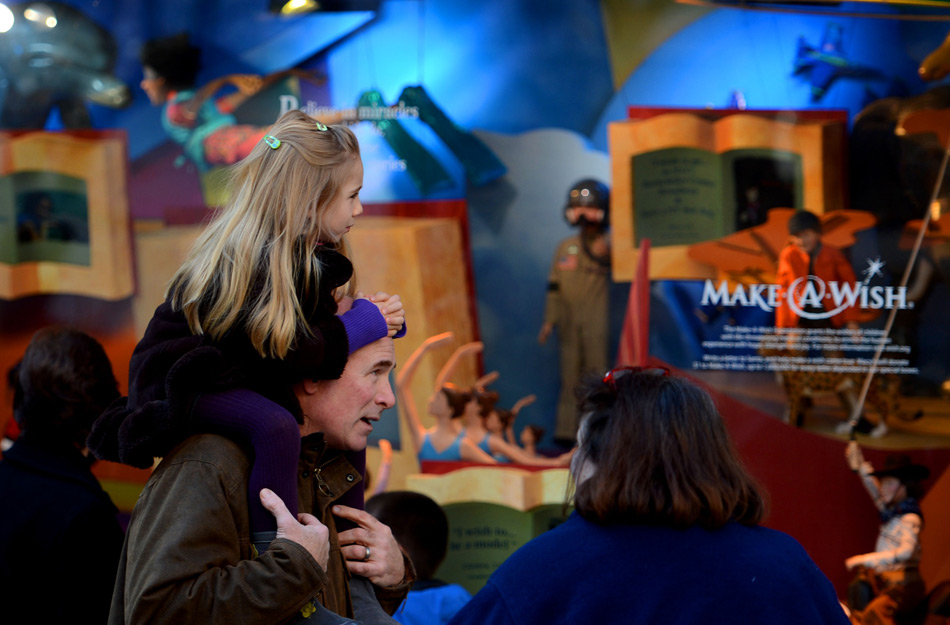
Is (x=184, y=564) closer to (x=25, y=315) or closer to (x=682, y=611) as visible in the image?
(x=682, y=611)

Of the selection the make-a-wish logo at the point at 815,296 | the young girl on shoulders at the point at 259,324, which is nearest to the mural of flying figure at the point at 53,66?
the make-a-wish logo at the point at 815,296

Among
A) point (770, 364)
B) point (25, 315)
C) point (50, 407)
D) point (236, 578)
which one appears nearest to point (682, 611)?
point (236, 578)

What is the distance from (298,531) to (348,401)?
0.31 meters

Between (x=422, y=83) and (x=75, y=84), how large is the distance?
1.66 meters

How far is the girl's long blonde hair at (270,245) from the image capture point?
1.63 m

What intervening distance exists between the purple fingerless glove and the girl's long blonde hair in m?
0.12

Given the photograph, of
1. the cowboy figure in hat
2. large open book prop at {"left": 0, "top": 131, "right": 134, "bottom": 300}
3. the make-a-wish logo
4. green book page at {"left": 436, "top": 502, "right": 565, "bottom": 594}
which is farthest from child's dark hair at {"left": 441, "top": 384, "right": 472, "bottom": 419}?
the cowboy figure in hat

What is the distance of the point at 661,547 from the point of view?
1.51 m

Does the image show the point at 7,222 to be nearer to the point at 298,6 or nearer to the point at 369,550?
the point at 298,6

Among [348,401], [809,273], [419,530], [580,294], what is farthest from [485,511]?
[348,401]

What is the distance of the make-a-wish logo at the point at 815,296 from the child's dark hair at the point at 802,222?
0.21 meters

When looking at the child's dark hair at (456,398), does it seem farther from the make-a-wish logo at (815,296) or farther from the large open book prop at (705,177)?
the make-a-wish logo at (815,296)

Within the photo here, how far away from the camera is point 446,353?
170 inches

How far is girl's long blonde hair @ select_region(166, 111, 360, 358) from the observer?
1631 millimetres
